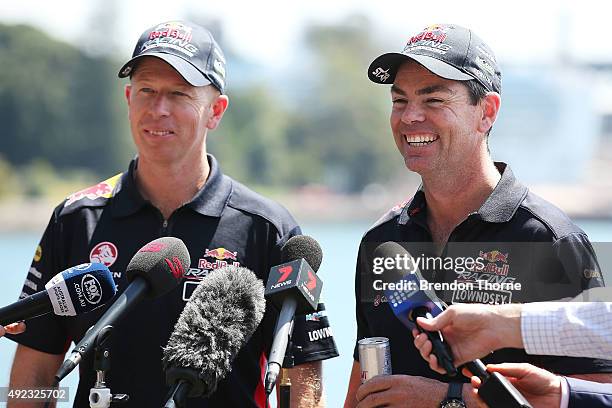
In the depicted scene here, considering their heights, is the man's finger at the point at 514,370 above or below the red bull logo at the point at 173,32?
below

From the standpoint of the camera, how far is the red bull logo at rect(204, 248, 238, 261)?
3.28m

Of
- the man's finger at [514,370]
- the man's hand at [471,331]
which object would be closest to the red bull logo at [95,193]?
the man's hand at [471,331]

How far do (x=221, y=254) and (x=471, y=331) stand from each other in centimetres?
119

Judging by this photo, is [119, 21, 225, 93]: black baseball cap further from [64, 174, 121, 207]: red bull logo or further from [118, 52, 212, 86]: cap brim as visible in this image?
[64, 174, 121, 207]: red bull logo

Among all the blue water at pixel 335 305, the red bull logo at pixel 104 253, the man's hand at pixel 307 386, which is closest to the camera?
the man's hand at pixel 307 386

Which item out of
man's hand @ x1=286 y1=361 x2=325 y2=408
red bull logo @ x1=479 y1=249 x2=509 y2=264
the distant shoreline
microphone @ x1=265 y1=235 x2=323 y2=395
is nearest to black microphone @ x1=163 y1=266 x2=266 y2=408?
microphone @ x1=265 y1=235 x2=323 y2=395

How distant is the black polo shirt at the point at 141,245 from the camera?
320 cm

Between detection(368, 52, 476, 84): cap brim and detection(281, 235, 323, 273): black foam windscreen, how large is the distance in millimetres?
658

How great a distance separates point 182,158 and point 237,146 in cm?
3075

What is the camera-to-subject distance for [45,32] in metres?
35.0

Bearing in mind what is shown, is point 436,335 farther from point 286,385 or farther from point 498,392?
point 286,385

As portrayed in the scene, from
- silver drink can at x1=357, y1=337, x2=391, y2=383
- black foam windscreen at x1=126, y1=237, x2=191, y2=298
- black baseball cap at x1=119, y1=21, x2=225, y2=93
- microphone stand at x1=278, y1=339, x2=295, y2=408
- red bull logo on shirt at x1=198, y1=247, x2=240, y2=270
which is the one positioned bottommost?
microphone stand at x1=278, y1=339, x2=295, y2=408

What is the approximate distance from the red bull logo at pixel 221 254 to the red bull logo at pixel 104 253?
1.01 feet

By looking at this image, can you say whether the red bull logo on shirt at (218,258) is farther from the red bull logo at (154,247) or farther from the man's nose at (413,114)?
the man's nose at (413,114)
